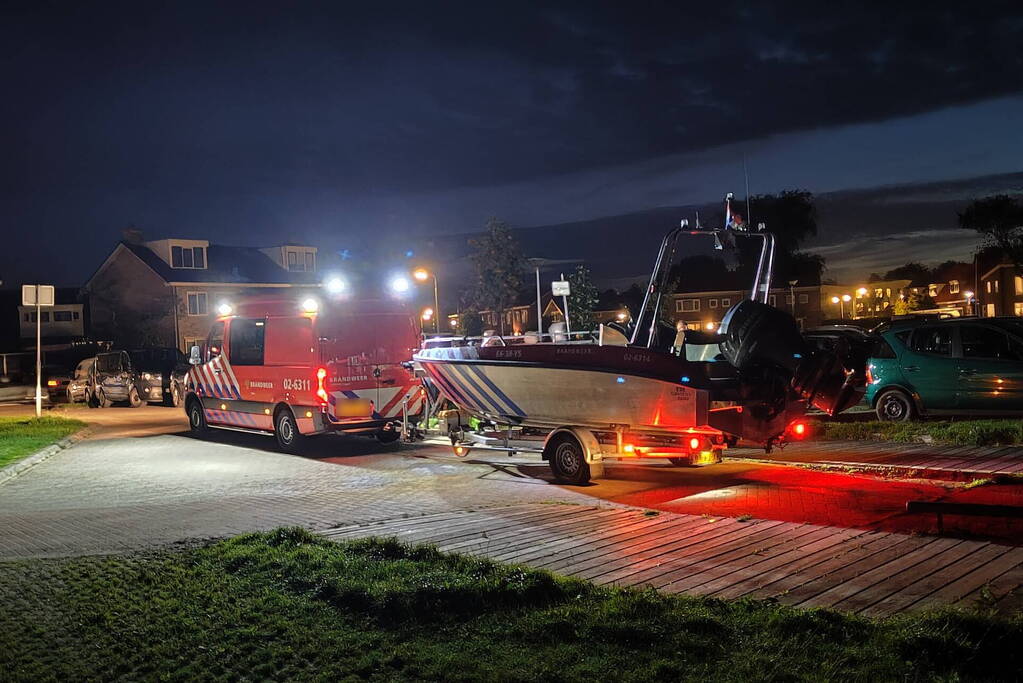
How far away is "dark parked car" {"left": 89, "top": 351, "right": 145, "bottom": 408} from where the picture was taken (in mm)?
26688

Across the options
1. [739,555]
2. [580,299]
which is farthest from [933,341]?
[580,299]

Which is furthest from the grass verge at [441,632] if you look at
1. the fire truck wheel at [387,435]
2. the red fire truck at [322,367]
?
the fire truck wheel at [387,435]

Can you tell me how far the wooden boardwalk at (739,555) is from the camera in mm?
5543

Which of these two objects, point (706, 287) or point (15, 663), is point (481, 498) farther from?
point (706, 287)

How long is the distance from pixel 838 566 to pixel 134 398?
2480 centimetres

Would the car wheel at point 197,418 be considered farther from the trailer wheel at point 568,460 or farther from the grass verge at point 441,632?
the grass verge at point 441,632

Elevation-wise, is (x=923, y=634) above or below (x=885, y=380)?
below

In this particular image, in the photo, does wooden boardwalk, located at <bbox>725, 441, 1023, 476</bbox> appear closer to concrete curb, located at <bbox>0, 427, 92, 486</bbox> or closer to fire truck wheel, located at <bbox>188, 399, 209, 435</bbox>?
concrete curb, located at <bbox>0, 427, 92, 486</bbox>

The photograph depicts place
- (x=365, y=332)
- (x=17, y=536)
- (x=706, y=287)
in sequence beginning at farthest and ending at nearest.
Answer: (x=706, y=287), (x=365, y=332), (x=17, y=536)

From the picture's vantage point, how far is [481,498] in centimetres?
970

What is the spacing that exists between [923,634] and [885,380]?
434 inches

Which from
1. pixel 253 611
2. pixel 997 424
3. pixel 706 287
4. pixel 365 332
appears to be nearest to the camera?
pixel 253 611

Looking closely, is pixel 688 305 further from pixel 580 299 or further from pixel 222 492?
pixel 222 492

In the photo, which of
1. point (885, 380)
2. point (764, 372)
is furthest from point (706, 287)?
point (764, 372)
